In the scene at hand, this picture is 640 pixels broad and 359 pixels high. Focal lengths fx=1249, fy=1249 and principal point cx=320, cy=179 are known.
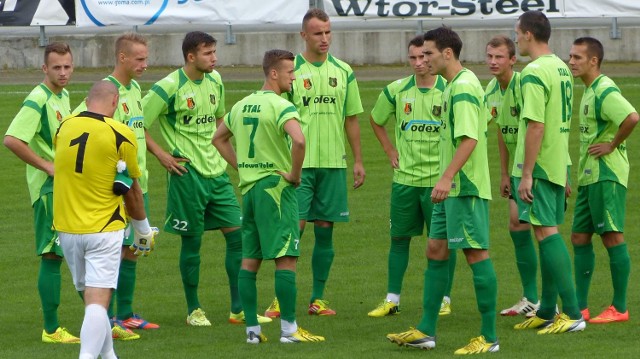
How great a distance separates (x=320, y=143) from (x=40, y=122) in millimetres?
2466

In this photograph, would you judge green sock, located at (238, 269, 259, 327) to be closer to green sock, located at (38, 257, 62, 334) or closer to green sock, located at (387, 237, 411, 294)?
green sock, located at (38, 257, 62, 334)

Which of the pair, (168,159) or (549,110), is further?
(168,159)

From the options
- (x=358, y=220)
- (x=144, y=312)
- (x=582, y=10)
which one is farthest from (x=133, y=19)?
(x=144, y=312)

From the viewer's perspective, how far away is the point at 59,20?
25109mm

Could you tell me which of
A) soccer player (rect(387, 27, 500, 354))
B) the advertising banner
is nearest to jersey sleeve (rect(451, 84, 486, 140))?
soccer player (rect(387, 27, 500, 354))

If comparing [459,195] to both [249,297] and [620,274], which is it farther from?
[620,274]

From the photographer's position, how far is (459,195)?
8719mm

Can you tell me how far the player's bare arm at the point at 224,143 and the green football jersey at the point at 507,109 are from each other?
7.43 ft

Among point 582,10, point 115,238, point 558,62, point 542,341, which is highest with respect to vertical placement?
point 582,10

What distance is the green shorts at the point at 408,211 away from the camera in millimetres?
10500

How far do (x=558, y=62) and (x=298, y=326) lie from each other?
2854 mm

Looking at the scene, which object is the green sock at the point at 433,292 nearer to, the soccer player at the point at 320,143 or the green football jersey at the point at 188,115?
the soccer player at the point at 320,143

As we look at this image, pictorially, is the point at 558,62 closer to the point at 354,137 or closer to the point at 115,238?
the point at 354,137

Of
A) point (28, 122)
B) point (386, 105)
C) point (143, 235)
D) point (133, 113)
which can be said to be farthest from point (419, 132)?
point (28, 122)
